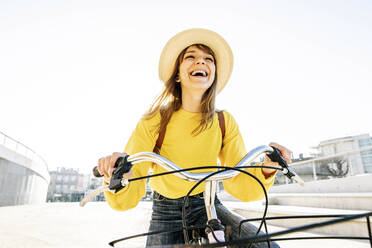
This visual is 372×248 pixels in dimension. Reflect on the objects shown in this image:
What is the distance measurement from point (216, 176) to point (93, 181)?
55.6 m

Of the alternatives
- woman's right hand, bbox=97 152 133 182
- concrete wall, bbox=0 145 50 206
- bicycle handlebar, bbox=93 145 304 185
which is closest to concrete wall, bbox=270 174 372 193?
bicycle handlebar, bbox=93 145 304 185

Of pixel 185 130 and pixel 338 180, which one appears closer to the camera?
pixel 185 130

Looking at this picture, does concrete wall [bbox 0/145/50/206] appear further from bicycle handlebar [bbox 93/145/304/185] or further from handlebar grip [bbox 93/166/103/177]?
bicycle handlebar [bbox 93/145/304/185]

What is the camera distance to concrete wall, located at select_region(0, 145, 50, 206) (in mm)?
12297

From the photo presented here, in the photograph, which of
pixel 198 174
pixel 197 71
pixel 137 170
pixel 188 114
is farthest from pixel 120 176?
pixel 197 71

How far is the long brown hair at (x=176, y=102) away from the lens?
6.08ft

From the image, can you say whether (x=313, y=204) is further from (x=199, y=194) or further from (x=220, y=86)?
(x=199, y=194)

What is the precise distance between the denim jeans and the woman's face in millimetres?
888

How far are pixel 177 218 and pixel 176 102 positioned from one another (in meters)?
0.98

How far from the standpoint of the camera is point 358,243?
3.00 meters

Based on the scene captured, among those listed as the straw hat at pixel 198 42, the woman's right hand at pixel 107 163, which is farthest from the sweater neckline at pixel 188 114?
the woman's right hand at pixel 107 163

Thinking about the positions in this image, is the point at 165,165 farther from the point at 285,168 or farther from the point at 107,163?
the point at 285,168

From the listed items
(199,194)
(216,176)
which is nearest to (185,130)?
(199,194)

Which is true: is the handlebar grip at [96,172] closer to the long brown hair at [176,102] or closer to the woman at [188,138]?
the woman at [188,138]
